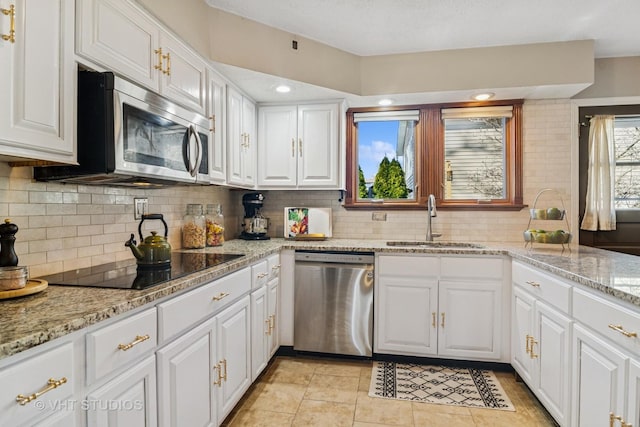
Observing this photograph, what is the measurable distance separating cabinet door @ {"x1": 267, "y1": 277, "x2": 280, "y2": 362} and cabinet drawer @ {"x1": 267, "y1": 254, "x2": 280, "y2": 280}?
39 millimetres

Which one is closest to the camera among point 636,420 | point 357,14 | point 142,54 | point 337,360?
point 636,420

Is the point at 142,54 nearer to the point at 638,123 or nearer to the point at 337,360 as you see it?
the point at 337,360

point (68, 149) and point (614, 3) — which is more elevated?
point (614, 3)

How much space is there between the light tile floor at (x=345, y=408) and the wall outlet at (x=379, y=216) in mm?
1396

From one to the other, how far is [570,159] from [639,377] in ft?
7.86

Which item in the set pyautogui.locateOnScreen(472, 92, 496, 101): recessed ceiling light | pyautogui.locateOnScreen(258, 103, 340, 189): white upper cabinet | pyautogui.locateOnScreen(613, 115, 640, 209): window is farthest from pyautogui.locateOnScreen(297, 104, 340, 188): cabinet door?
pyautogui.locateOnScreen(613, 115, 640, 209): window

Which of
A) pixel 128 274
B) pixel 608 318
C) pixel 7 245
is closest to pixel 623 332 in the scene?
pixel 608 318

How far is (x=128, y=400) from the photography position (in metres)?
1.19

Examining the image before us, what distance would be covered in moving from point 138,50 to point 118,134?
525 mm

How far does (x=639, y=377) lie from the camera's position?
1.28m

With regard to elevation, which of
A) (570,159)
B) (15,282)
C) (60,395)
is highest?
(570,159)

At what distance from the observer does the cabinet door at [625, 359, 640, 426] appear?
50.8 inches

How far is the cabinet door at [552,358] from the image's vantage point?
5.89ft

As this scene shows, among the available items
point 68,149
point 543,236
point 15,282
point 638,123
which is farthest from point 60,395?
point 638,123
